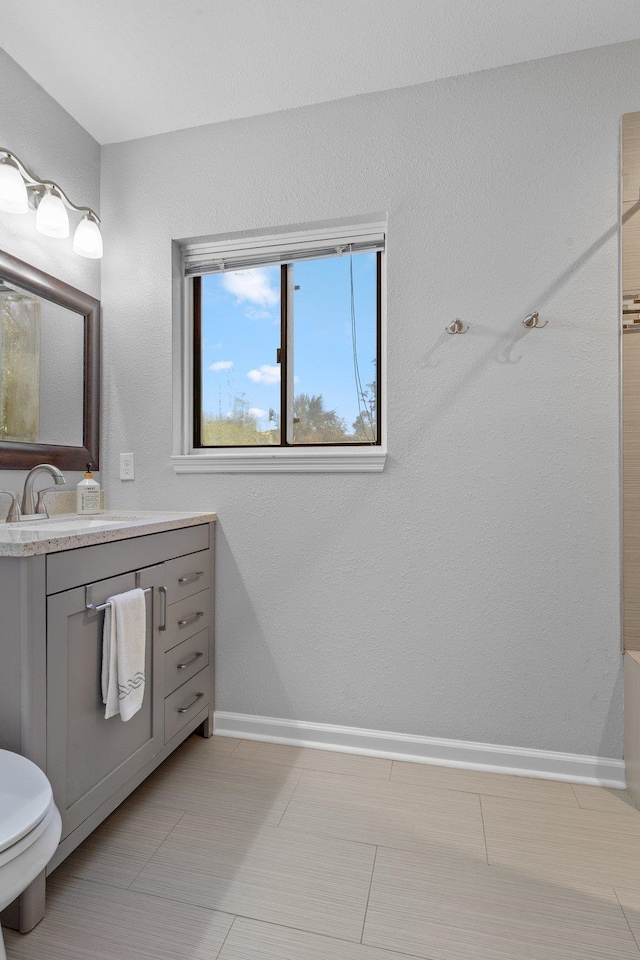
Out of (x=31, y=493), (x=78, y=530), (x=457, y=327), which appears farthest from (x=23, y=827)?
(x=457, y=327)

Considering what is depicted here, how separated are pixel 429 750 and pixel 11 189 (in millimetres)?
2416

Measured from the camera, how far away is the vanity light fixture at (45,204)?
173 centimetres

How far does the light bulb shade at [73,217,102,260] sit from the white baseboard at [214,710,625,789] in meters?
1.91

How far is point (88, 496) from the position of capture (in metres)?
2.07

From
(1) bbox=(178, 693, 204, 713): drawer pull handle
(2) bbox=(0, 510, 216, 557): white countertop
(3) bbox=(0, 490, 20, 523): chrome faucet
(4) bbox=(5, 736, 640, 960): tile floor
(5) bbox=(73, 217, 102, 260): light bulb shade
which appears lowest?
(4) bbox=(5, 736, 640, 960): tile floor

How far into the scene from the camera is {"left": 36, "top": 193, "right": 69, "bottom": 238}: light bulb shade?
190 cm

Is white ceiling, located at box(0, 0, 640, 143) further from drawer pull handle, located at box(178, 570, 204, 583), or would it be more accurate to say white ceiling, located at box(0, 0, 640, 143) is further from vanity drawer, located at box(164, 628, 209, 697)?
vanity drawer, located at box(164, 628, 209, 697)

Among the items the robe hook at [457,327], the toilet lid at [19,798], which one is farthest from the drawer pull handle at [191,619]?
the robe hook at [457,327]

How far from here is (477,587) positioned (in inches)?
74.2

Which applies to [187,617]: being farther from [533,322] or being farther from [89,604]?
[533,322]

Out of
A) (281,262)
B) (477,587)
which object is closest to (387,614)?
(477,587)

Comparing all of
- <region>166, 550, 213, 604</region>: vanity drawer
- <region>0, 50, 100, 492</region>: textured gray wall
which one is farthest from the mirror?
<region>166, 550, 213, 604</region>: vanity drawer

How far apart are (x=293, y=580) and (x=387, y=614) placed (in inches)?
15.2

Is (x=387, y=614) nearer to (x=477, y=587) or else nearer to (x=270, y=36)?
(x=477, y=587)
